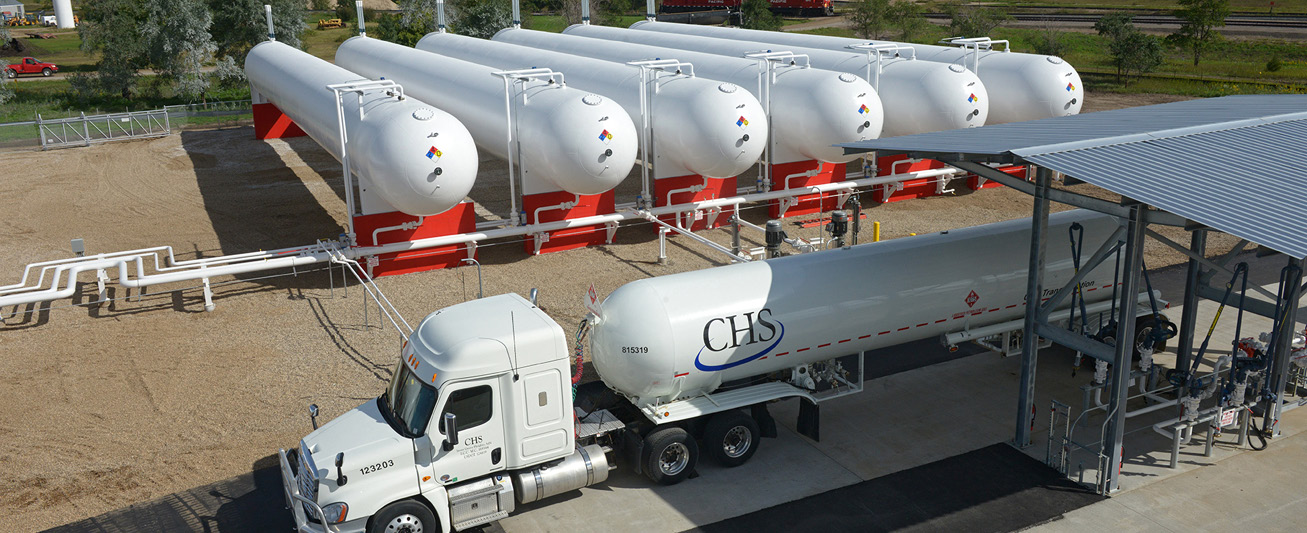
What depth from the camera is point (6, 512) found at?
10.9 m

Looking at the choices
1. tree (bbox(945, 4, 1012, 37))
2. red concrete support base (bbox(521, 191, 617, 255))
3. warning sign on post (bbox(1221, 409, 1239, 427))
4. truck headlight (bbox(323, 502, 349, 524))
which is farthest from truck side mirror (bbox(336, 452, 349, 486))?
tree (bbox(945, 4, 1012, 37))

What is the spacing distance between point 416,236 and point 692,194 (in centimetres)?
590

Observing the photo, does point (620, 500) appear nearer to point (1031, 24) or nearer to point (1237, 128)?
point (1237, 128)

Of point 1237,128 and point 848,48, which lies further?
point 848,48

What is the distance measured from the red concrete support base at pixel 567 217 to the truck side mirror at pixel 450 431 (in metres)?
10.4

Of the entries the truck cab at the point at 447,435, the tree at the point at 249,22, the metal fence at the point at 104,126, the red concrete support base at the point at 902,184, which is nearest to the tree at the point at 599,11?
the tree at the point at 249,22

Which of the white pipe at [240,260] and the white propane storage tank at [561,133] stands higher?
the white propane storage tank at [561,133]

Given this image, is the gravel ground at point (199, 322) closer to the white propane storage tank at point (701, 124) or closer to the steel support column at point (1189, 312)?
the white propane storage tank at point (701, 124)

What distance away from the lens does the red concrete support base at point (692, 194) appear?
21.1 metres

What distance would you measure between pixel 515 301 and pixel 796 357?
133 inches

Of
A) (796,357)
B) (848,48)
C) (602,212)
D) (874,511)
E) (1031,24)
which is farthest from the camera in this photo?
(1031,24)

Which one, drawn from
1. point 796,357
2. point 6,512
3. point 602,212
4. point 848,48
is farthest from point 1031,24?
point 6,512

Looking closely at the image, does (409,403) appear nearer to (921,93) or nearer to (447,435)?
(447,435)

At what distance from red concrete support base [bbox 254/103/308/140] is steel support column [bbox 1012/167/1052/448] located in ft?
88.6
